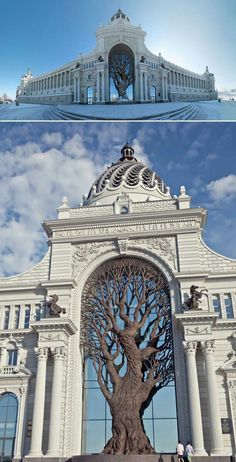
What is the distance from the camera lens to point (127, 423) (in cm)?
1792

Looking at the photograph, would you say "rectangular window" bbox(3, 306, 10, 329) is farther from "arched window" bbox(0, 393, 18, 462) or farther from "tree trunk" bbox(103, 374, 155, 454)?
"tree trunk" bbox(103, 374, 155, 454)

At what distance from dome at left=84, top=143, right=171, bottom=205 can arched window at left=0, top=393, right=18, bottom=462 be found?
13.0 meters

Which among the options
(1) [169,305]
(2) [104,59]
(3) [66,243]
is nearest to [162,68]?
(2) [104,59]

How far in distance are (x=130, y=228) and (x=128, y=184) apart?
247 inches

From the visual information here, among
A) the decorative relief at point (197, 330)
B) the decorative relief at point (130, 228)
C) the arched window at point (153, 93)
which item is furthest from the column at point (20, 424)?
the arched window at point (153, 93)

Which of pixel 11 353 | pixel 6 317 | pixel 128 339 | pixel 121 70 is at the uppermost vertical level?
pixel 121 70

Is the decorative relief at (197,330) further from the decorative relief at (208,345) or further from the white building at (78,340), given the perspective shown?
the decorative relief at (208,345)

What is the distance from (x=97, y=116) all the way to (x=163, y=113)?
11.0 ft

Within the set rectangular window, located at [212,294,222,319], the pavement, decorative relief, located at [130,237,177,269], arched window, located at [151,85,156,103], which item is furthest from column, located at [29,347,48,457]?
arched window, located at [151,85,156,103]

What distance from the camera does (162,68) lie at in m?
→ 27.2

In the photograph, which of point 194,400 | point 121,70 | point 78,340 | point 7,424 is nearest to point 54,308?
point 78,340

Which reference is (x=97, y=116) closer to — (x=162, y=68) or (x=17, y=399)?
(x=162, y=68)

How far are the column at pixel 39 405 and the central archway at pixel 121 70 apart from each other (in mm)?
17463

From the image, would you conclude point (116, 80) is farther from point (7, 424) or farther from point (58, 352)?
point (7, 424)
